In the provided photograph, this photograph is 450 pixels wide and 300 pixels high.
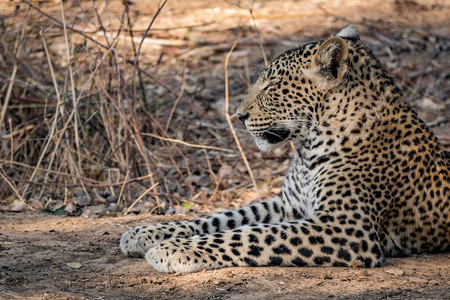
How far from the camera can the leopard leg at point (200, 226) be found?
18.6 ft

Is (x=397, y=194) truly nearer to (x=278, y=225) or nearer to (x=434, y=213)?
(x=434, y=213)

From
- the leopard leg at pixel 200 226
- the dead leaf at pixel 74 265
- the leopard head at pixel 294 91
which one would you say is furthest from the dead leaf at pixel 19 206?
the leopard head at pixel 294 91

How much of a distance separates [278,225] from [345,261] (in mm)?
564

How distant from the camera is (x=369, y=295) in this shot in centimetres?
457

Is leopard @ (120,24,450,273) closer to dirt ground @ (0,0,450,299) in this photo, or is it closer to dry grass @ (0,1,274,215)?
A: dirt ground @ (0,0,450,299)

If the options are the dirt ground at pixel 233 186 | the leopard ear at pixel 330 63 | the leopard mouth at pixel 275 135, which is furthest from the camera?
the leopard mouth at pixel 275 135

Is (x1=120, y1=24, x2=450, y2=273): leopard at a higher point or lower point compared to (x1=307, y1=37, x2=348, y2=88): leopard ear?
lower

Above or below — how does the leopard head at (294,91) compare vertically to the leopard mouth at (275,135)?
above

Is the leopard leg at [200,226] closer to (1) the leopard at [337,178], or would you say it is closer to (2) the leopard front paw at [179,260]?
(1) the leopard at [337,178]

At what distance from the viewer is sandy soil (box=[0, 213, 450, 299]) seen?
4570 mm

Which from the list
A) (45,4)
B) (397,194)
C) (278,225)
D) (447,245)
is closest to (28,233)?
(278,225)

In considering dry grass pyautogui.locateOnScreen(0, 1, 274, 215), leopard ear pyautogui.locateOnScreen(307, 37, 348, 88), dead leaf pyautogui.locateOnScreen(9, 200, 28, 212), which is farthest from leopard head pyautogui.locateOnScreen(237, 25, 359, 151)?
dead leaf pyautogui.locateOnScreen(9, 200, 28, 212)

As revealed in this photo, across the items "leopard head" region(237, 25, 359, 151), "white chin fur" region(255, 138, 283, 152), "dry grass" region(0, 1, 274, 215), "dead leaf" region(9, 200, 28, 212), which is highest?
"leopard head" region(237, 25, 359, 151)

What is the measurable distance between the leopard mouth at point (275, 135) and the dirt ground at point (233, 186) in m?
1.37
